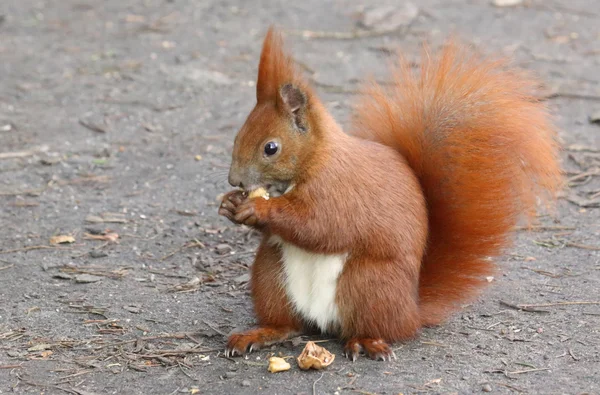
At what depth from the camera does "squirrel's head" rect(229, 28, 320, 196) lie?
2.52 metres

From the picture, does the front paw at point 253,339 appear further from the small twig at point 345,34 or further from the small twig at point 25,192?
the small twig at point 345,34

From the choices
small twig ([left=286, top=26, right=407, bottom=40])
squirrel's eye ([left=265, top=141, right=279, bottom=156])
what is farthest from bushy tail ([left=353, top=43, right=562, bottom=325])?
small twig ([left=286, top=26, right=407, bottom=40])

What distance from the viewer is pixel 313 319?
267cm

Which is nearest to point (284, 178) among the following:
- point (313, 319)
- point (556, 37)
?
point (313, 319)

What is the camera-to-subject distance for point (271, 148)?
2.51 m

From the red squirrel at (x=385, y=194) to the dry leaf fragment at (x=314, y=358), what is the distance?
101 mm

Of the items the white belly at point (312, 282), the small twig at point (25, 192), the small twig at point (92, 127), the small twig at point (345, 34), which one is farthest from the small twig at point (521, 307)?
the small twig at point (345, 34)

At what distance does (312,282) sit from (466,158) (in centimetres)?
59

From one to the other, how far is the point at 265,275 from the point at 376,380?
0.48 m

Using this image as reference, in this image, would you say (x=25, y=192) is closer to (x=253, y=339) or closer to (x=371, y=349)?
(x=253, y=339)

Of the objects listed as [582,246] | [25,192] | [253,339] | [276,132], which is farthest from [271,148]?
[25,192]

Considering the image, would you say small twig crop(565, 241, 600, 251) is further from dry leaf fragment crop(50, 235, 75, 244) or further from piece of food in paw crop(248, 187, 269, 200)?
dry leaf fragment crop(50, 235, 75, 244)

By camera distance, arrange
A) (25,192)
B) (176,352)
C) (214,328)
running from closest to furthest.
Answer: (176,352) → (214,328) → (25,192)

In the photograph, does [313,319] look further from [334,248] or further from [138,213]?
[138,213]
